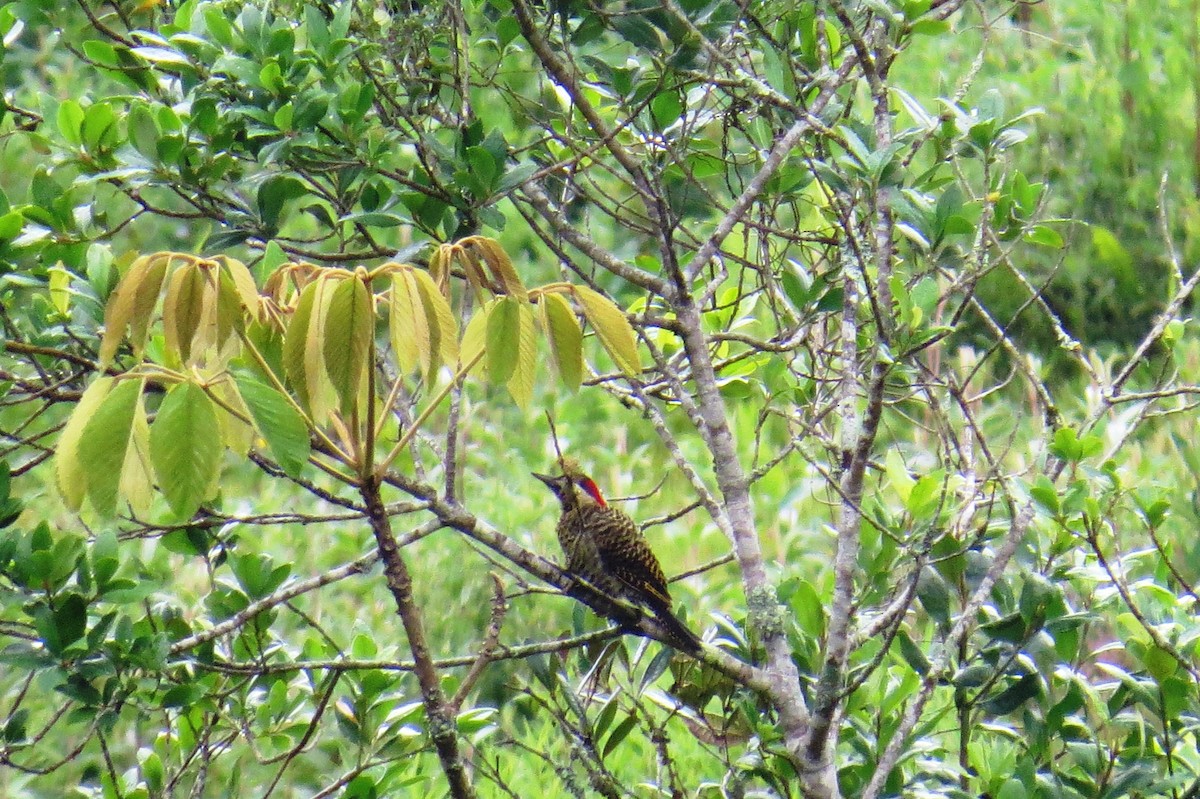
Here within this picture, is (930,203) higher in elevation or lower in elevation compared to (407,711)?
higher

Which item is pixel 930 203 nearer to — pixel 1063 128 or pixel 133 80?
pixel 133 80

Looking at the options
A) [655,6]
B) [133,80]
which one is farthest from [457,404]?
[133,80]

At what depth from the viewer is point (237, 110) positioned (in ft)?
7.69

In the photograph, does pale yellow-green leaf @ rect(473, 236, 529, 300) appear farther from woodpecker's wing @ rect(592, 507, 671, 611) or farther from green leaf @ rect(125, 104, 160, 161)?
woodpecker's wing @ rect(592, 507, 671, 611)

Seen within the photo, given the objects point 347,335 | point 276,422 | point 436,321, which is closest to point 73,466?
point 276,422

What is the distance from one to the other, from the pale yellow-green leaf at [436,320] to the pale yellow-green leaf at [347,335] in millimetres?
91

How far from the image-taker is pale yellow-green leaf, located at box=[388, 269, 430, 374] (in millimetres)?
1578

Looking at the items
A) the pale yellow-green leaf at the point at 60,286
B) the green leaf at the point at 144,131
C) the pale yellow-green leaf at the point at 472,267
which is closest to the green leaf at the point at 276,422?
the pale yellow-green leaf at the point at 472,267

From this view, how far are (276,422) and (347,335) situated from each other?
149 mm

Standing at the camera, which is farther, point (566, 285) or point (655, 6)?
point (655, 6)

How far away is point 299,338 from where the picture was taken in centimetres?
155

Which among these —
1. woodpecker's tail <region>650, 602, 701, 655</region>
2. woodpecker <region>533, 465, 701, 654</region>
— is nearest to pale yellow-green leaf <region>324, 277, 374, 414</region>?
woodpecker's tail <region>650, 602, 701, 655</region>

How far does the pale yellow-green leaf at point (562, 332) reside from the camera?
68.6 inches

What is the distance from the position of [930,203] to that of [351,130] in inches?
42.5
